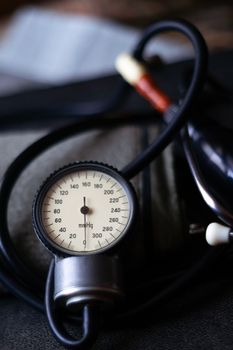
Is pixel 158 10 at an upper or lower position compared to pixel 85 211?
upper

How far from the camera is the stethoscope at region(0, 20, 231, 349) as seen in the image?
54 centimetres

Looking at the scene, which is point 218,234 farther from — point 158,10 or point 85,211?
point 158,10

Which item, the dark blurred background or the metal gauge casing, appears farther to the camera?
the dark blurred background

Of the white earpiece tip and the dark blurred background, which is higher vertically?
the dark blurred background

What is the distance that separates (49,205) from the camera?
1.89 feet

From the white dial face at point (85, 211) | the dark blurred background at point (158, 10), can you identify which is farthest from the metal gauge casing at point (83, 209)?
the dark blurred background at point (158, 10)

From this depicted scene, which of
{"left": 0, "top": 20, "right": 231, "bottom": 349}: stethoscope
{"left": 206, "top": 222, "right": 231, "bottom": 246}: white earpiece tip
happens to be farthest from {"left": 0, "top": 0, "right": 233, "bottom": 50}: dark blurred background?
{"left": 206, "top": 222, "right": 231, "bottom": 246}: white earpiece tip

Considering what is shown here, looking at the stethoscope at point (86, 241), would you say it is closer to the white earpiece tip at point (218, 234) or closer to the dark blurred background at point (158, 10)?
the white earpiece tip at point (218, 234)

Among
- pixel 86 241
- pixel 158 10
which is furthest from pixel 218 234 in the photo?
pixel 158 10

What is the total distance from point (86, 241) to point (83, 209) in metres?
0.03

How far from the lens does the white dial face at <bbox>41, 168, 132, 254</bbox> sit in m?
0.56

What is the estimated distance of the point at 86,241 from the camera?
0.56 meters

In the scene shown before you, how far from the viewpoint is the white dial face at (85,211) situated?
0.56m

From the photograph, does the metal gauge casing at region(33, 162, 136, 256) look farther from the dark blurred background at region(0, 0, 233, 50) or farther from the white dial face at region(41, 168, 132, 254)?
the dark blurred background at region(0, 0, 233, 50)
